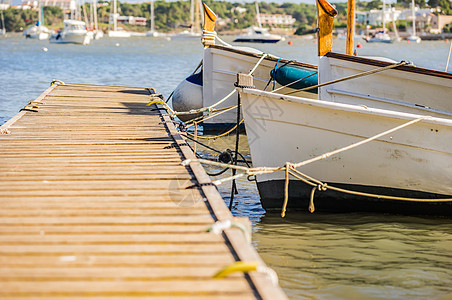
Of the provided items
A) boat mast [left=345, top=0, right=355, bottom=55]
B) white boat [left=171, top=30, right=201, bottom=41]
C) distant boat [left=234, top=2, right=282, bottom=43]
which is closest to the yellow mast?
boat mast [left=345, top=0, right=355, bottom=55]

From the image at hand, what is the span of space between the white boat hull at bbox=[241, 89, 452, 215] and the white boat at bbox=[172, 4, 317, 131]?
4173 millimetres

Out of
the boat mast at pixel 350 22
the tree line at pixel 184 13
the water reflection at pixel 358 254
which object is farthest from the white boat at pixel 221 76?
the tree line at pixel 184 13

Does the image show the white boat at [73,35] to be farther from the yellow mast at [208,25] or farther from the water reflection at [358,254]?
the water reflection at [358,254]

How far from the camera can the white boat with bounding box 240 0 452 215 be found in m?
6.61

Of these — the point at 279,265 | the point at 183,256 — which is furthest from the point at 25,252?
the point at 279,265

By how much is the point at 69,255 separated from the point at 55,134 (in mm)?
4384

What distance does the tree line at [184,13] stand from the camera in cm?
15100

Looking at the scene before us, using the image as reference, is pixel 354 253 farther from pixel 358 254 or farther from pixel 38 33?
pixel 38 33

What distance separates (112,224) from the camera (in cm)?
439

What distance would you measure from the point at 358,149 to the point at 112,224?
10.9ft

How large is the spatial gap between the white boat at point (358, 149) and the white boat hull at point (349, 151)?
0.01m

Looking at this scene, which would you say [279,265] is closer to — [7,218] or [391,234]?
[391,234]

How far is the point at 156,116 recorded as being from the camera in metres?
9.73

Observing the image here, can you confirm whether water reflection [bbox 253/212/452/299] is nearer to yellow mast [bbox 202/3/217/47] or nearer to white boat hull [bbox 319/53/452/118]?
white boat hull [bbox 319/53/452/118]
